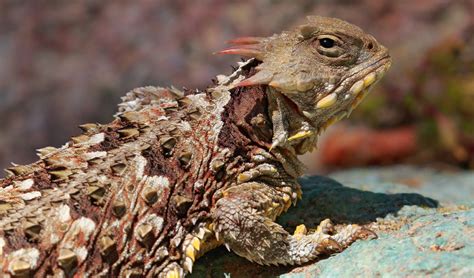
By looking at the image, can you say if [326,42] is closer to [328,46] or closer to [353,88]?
[328,46]

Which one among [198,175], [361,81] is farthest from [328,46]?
[198,175]

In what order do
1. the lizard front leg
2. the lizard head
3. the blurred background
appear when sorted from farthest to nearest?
1. the blurred background
2. the lizard head
3. the lizard front leg

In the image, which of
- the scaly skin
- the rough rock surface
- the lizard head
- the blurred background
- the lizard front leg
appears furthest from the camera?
the blurred background

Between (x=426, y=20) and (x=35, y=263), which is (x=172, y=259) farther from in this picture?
(x=426, y=20)

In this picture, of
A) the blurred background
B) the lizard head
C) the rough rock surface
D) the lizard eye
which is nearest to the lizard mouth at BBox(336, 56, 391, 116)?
the lizard head

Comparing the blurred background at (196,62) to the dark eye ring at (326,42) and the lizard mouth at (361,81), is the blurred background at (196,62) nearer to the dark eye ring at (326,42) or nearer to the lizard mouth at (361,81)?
the lizard mouth at (361,81)

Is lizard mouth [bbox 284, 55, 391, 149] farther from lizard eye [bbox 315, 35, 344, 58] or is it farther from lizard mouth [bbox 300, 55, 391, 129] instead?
lizard eye [bbox 315, 35, 344, 58]
